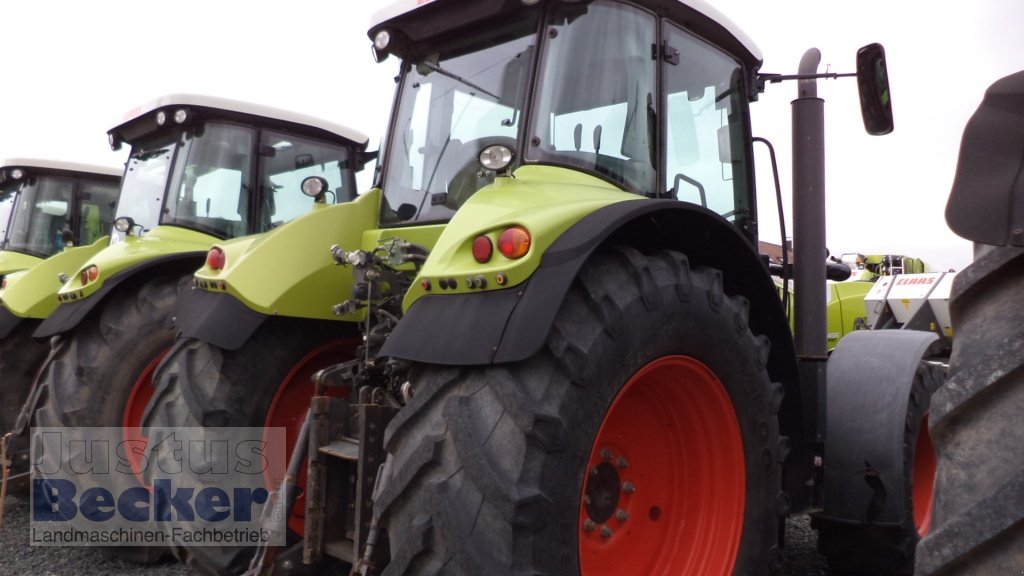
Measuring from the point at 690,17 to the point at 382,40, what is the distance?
1.20 meters

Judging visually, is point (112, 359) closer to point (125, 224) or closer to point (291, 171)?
point (125, 224)

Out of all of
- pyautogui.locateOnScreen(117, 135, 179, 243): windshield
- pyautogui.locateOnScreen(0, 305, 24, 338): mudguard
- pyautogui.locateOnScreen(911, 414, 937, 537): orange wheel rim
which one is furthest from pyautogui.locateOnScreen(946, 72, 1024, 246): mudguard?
pyautogui.locateOnScreen(0, 305, 24, 338): mudguard

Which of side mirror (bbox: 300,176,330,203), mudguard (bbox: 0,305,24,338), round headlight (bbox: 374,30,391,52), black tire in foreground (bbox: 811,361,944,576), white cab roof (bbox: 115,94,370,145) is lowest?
black tire in foreground (bbox: 811,361,944,576)

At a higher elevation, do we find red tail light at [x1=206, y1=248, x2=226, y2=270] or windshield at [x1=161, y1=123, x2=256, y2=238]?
windshield at [x1=161, y1=123, x2=256, y2=238]

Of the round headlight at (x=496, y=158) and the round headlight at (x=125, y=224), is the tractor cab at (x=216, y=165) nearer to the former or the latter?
the round headlight at (x=125, y=224)

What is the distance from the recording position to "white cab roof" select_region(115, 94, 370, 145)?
5168mm

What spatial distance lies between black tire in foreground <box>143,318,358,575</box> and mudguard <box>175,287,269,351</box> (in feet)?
0.38

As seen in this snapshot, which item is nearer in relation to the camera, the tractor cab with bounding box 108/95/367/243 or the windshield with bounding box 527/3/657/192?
the windshield with bounding box 527/3/657/192

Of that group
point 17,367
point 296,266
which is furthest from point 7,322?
point 296,266

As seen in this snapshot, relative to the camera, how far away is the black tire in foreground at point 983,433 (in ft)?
3.60

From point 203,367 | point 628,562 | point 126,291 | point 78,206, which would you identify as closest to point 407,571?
point 628,562

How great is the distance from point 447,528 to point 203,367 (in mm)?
1739

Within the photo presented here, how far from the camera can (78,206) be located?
7.34 meters

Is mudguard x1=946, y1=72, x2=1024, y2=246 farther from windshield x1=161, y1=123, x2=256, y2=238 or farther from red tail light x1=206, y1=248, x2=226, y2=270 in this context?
windshield x1=161, y1=123, x2=256, y2=238
